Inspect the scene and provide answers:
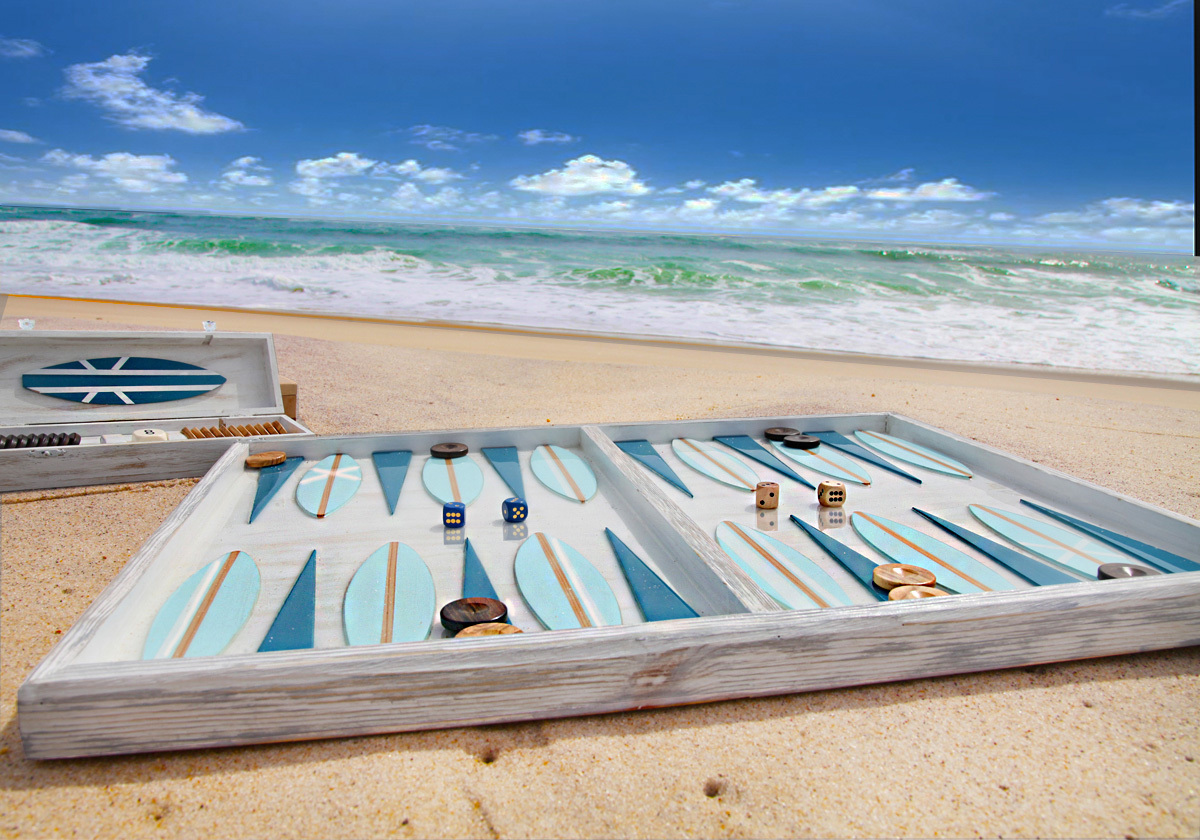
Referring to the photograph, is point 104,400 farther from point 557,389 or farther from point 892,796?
point 892,796

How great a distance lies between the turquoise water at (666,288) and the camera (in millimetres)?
9391

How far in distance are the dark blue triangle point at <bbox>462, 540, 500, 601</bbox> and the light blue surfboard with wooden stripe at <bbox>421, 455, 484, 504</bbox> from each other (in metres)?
0.38

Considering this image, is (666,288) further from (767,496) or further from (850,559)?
(850,559)

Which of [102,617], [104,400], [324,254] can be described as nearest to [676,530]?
[102,617]

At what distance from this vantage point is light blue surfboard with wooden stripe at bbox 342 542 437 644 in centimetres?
141

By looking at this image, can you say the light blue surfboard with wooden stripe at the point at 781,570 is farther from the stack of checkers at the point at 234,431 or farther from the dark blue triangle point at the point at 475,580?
the stack of checkers at the point at 234,431

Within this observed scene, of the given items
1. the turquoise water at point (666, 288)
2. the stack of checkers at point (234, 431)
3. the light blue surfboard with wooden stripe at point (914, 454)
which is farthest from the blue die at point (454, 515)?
the turquoise water at point (666, 288)

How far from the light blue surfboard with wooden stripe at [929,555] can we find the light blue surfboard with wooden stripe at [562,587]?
0.79 metres

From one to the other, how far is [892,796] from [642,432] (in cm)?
173

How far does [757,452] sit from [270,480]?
68.1 inches

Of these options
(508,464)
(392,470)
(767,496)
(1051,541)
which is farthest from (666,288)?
(1051,541)

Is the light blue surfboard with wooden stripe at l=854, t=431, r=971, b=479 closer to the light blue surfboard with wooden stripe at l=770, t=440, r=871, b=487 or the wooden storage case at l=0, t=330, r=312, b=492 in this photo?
the light blue surfboard with wooden stripe at l=770, t=440, r=871, b=487

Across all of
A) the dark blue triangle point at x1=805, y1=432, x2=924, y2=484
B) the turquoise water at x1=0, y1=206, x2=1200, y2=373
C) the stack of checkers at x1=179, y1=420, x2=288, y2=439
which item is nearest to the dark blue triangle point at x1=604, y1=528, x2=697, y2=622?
the dark blue triangle point at x1=805, y1=432, x2=924, y2=484

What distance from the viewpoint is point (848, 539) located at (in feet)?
6.35
